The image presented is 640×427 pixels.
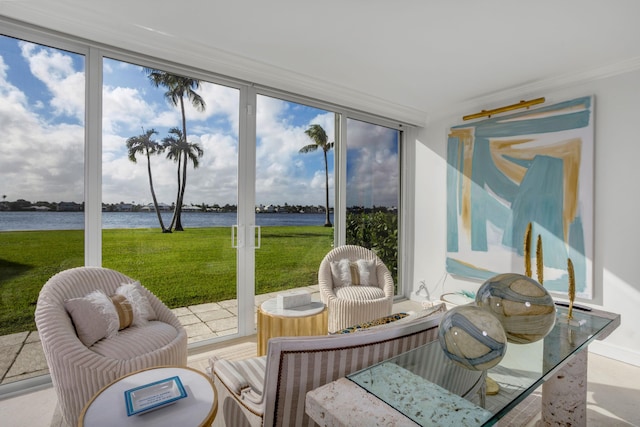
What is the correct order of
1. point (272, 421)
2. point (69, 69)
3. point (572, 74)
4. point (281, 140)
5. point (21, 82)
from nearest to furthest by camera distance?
1. point (272, 421)
2. point (21, 82)
3. point (69, 69)
4. point (572, 74)
5. point (281, 140)

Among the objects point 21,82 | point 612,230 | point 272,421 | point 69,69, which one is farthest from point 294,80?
point 612,230

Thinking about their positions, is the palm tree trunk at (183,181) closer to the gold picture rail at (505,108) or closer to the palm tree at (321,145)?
the palm tree at (321,145)

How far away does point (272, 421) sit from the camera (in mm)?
1178

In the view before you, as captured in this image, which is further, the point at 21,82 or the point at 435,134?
the point at 435,134

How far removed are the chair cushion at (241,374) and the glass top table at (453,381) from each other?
1.96ft

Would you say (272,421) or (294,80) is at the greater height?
(294,80)

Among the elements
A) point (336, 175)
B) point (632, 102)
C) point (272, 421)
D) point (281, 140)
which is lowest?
point (272, 421)

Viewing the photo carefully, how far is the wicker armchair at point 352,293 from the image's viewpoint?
3109 mm

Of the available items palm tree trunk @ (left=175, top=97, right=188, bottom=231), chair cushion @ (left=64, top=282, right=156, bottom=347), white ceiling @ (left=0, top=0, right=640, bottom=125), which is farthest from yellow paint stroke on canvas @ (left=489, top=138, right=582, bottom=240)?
chair cushion @ (left=64, top=282, right=156, bottom=347)

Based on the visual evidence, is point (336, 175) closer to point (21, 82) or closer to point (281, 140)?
point (281, 140)

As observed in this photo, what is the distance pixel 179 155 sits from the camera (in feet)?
10.00

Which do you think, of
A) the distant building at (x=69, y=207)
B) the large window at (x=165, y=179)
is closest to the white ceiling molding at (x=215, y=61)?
the large window at (x=165, y=179)

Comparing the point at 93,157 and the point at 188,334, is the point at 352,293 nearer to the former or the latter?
the point at 188,334

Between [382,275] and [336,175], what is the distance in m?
1.28
